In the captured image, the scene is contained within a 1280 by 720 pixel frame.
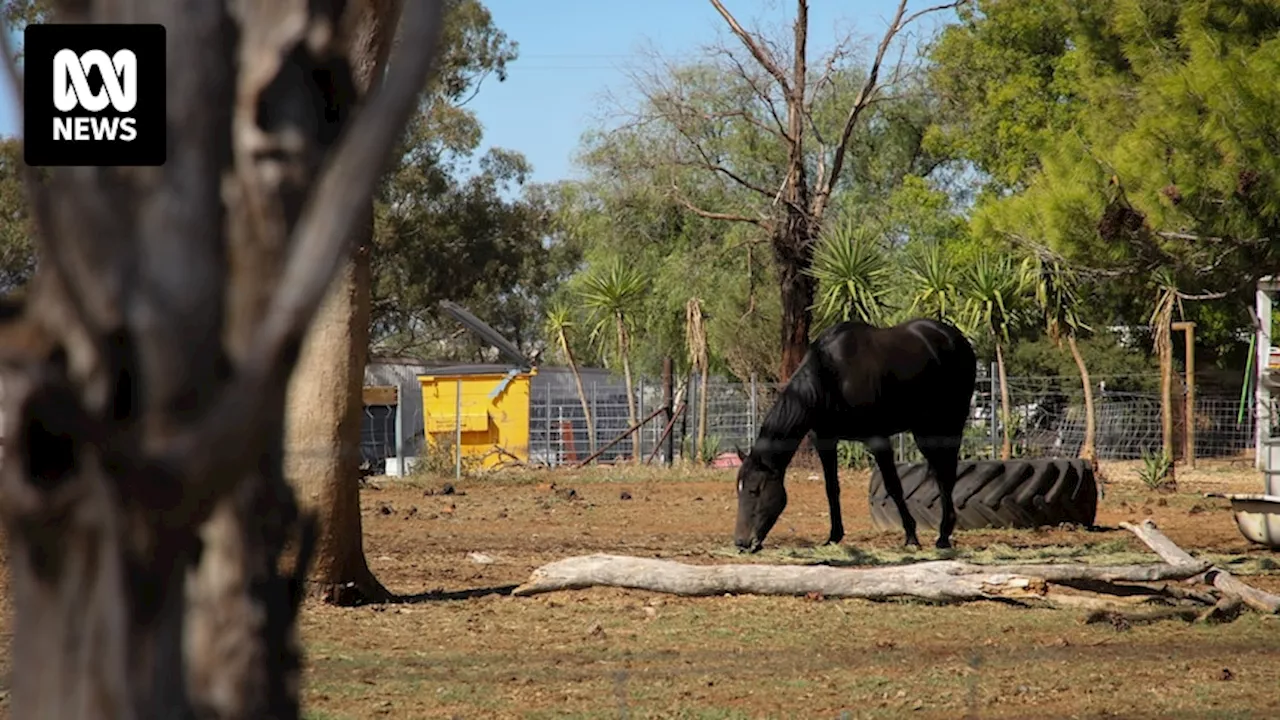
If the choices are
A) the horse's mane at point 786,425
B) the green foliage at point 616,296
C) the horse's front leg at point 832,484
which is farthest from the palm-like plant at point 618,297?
the horse's mane at point 786,425

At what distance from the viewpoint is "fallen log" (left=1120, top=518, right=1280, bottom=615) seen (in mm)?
8719

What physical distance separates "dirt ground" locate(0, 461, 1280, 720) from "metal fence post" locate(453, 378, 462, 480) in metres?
11.3

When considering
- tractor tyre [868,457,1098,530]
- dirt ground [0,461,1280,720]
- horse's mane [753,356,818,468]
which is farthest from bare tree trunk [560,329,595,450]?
dirt ground [0,461,1280,720]

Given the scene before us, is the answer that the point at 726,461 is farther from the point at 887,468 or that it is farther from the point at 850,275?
the point at 887,468

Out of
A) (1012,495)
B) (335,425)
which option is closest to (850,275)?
(1012,495)

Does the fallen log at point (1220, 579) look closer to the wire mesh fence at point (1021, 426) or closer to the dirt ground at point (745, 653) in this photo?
the dirt ground at point (745, 653)

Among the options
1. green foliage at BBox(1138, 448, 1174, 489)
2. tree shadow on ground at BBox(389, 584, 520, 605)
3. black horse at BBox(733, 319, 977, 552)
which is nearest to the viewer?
tree shadow on ground at BBox(389, 584, 520, 605)

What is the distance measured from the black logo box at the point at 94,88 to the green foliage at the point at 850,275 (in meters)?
25.4

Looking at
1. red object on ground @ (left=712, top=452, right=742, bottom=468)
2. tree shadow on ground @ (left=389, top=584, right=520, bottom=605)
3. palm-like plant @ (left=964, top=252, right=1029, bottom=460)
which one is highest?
palm-like plant @ (left=964, top=252, right=1029, bottom=460)

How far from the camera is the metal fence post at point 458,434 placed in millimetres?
24797

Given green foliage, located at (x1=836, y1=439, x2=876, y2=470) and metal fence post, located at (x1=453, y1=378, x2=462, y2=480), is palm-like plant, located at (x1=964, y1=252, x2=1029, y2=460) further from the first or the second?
metal fence post, located at (x1=453, y1=378, x2=462, y2=480)

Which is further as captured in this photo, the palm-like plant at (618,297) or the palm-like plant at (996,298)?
the palm-like plant at (618,297)

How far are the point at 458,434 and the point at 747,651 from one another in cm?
1789

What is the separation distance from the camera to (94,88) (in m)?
2.27
